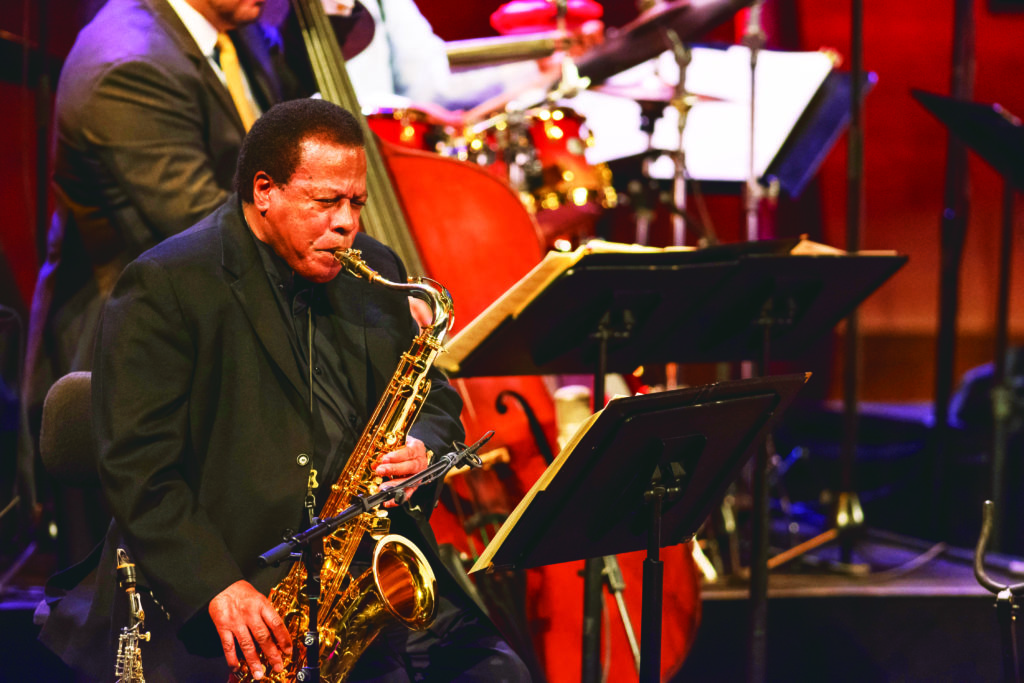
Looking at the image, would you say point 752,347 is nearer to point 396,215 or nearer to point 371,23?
point 396,215

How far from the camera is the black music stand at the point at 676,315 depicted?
2350mm

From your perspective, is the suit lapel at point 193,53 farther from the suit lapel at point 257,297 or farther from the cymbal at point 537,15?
the cymbal at point 537,15

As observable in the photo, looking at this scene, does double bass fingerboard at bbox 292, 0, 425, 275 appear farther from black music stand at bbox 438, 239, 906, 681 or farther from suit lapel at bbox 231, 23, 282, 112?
black music stand at bbox 438, 239, 906, 681

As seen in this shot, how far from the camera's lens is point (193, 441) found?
77.7 inches

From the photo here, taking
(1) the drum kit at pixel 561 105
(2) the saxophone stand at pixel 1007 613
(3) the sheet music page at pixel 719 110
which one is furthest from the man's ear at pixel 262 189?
(3) the sheet music page at pixel 719 110

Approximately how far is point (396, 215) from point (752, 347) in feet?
3.54

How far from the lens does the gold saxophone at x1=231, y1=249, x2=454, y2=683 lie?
199 cm

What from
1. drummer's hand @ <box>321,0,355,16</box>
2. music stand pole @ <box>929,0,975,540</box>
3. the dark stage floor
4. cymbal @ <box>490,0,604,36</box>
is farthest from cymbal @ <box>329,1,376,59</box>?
music stand pole @ <box>929,0,975,540</box>

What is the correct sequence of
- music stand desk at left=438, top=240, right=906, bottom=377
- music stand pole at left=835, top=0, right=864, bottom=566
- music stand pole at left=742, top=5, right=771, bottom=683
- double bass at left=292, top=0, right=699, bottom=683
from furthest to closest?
music stand pole at left=835, top=0, right=864, bottom=566
music stand pole at left=742, top=5, right=771, bottom=683
double bass at left=292, top=0, right=699, bottom=683
music stand desk at left=438, top=240, right=906, bottom=377

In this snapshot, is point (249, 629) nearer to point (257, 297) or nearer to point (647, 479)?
point (257, 297)

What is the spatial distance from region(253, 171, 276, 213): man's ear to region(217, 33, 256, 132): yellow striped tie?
2.71 feet

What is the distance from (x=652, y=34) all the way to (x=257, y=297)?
2690 millimetres

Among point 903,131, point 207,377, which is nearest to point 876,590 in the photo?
point 207,377

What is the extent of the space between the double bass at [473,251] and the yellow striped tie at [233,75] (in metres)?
0.22
